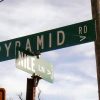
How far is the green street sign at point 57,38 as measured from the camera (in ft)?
20.0

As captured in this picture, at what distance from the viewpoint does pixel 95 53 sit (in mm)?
7246

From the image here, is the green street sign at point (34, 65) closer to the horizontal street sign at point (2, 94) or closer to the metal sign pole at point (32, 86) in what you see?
the metal sign pole at point (32, 86)

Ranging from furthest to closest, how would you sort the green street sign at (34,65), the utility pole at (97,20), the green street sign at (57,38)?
the utility pole at (97,20) < the green street sign at (57,38) < the green street sign at (34,65)

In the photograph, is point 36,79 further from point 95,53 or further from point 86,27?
point 95,53

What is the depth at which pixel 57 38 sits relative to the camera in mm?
6258

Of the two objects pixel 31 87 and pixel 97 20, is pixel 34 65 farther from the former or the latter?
pixel 97 20

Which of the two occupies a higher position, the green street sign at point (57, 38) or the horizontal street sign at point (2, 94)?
the green street sign at point (57, 38)

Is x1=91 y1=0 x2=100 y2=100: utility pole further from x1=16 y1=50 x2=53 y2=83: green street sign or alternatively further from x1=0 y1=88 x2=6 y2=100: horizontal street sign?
x1=0 y1=88 x2=6 y2=100: horizontal street sign

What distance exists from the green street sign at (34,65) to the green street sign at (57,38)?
0.82ft

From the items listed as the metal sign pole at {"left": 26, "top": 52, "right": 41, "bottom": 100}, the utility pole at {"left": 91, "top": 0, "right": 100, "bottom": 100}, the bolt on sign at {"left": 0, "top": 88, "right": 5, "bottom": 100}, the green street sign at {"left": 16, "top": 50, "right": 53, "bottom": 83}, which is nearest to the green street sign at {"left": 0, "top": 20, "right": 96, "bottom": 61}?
the green street sign at {"left": 16, "top": 50, "right": 53, "bottom": 83}

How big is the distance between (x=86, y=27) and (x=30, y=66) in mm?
1210

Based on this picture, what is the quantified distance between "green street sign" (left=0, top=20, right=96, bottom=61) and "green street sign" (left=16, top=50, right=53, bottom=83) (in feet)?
0.82

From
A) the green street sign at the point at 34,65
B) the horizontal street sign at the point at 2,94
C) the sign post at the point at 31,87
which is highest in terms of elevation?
the green street sign at the point at 34,65

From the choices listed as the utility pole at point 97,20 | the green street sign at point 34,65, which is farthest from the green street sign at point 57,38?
the utility pole at point 97,20
